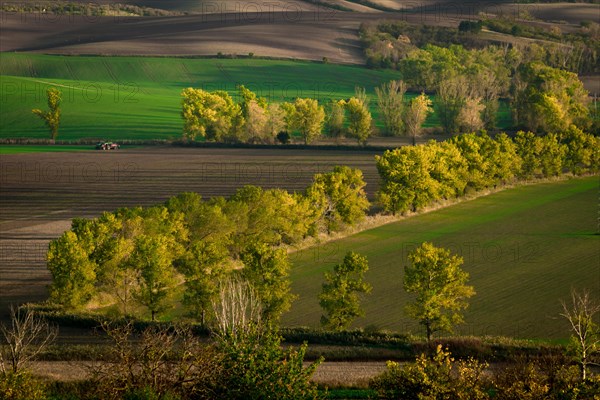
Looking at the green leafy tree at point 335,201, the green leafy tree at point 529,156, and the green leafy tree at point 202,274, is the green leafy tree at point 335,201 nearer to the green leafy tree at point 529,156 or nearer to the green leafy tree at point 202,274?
the green leafy tree at point 202,274

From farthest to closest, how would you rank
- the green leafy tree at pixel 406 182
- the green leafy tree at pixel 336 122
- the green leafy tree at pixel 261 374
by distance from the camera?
the green leafy tree at pixel 336 122, the green leafy tree at pixel 406 182, the green leafy tree at pixel 261 374

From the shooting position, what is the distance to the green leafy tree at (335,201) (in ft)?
262

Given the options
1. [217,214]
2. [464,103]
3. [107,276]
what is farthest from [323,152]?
[107,276]

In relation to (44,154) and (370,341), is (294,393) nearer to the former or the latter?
(370,341)

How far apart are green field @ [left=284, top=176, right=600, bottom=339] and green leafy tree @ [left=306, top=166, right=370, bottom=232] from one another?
6.02 feet

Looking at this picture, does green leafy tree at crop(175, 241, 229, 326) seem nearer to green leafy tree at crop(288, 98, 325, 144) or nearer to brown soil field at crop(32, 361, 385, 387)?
brown soil field at crop(32, 361, 385, 387)

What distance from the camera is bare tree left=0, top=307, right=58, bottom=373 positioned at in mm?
37219

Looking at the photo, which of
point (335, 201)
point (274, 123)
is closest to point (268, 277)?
point (335, 201)

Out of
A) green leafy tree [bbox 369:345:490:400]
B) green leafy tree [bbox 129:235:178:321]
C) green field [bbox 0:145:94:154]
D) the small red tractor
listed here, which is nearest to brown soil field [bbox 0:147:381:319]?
the small red tractor

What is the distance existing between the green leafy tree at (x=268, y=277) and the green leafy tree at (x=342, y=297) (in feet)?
6.68

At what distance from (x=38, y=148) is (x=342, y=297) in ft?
260

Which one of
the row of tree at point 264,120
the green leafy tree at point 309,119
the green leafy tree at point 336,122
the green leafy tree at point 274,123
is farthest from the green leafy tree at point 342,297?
the green leafy tree at point 336,122

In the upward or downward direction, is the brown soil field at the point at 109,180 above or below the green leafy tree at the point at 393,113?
below

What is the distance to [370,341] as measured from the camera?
50.6m
